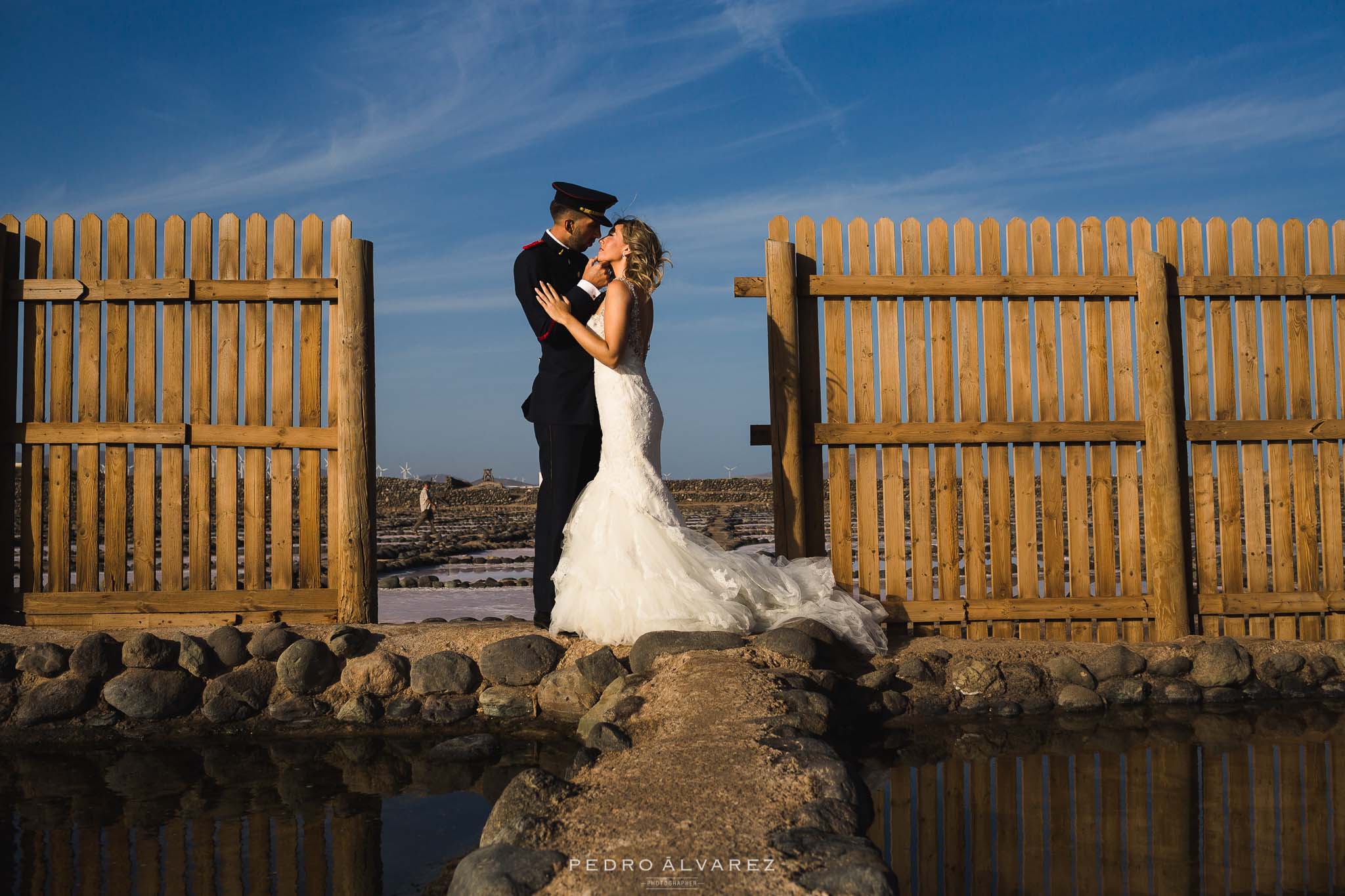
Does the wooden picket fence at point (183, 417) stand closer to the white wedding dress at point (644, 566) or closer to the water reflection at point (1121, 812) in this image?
the white wedding dress at point (644, 566)

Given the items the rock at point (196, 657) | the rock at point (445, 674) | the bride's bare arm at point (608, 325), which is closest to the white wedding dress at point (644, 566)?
the bride's bare arm at point (608, 325)

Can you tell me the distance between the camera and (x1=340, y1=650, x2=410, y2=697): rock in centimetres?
511

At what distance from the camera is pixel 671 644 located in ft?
15.4

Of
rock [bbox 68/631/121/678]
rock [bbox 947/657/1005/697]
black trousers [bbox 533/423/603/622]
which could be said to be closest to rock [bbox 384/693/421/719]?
black trousers [bbox 533/423/603/622]

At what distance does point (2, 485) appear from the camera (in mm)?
6055

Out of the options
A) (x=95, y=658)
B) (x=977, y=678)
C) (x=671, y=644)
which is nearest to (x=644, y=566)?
(x=671, y=644)

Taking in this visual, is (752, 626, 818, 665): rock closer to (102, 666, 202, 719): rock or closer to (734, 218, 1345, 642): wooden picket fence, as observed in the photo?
(734, 218, 1345, 642): wooden picket fence

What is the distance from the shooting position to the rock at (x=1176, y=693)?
17.1ft

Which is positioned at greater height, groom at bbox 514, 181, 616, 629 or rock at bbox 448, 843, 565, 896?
groom at bbox 514, 181, 616, 629

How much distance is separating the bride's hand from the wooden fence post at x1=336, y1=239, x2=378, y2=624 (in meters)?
1.27

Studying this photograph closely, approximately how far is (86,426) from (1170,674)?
6.22 metres

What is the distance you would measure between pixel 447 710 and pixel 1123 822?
302 cm

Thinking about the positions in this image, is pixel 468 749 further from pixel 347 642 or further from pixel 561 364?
pixel 561 364

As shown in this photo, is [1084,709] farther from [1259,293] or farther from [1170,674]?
[1259,293]
